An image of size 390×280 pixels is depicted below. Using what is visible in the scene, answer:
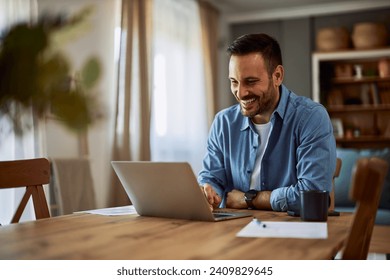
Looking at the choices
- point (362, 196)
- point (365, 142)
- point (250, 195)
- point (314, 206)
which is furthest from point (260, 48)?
point (365, 142)

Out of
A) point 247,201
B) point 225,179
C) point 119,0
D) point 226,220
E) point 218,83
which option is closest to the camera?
point 226,220

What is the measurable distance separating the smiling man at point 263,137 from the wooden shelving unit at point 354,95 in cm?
411

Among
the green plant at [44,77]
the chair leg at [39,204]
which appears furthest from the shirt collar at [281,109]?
the green plant at [44,77]

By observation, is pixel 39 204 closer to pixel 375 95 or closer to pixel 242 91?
pixel 242 91

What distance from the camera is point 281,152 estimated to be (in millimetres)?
1660

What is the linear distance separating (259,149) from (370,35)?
4238mm

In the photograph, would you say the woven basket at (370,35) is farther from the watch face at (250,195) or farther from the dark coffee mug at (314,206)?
the dark coffee mug at (314,206)

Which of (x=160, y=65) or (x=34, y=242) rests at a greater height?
(x=160, y=65)

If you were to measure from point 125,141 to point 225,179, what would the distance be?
211 cm

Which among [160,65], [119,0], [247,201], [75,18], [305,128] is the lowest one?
[247,201]
